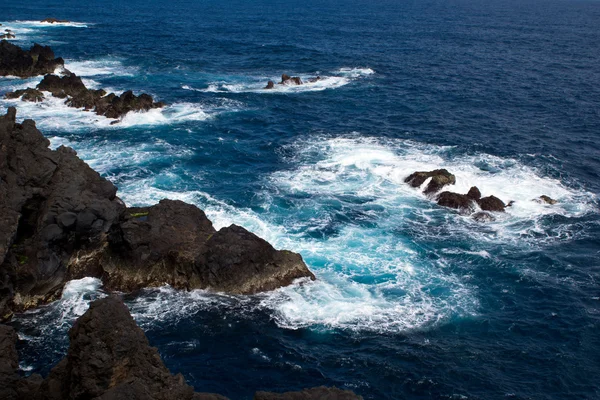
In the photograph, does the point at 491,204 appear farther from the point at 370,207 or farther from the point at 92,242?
the point at 92,242

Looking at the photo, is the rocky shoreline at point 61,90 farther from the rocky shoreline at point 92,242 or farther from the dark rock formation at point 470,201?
the dark rock formation at point 470,201

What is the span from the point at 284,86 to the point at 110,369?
277 feet

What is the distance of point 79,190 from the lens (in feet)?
144

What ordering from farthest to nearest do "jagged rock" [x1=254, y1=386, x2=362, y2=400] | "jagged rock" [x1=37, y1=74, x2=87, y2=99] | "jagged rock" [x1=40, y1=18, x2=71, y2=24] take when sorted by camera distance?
"jagged rock" [x1=40, y1=18, x2=71, y2=24], "jagged rock" [x1=37, y1=74, x2=87, y2=99], "jagged rock" [x1=254, y1=386, x2=362, y2=400]

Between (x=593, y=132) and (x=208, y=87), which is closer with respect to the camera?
(x=593, y=132)

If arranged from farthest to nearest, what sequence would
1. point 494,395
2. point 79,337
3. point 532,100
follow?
point 532,100 < point 494,395 < point 79,337

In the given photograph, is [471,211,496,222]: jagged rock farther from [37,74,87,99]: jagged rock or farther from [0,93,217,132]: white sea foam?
[37,74,87,99]: jagged rock

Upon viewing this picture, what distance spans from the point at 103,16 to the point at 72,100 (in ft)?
362

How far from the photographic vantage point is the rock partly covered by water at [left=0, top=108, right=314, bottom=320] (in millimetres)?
41500

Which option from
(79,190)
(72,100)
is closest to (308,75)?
(72,100)

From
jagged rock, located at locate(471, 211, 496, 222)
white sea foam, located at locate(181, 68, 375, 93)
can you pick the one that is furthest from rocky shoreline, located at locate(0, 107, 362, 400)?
white sea foam, located at locate(181, 68, 375, 93)

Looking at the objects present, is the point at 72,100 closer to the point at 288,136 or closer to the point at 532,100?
the point at 288,136

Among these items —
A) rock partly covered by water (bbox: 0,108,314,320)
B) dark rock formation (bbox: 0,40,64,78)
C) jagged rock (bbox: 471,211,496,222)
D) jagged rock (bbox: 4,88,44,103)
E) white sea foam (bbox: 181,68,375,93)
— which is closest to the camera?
rock partly covered by water (bbox: 0,108,314,320)

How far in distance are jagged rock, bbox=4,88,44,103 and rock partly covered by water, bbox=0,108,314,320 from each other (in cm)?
4378
